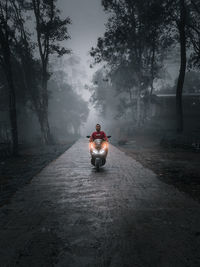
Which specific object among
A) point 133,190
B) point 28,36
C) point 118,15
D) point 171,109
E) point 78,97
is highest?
point 118,15

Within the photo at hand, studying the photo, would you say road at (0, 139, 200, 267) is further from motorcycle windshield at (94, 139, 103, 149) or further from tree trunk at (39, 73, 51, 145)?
tree trunk at (39, 73, 51, 145)

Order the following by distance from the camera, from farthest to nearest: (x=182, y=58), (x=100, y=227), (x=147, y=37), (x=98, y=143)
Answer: (x=147, y=37) < (x=182, y=58) < (x=98, y=143) < (x=100, y=227)

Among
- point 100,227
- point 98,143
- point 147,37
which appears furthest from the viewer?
point 147,37

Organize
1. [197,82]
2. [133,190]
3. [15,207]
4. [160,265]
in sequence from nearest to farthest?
[160,265]
[15,207]
[133,190]
[197,82]

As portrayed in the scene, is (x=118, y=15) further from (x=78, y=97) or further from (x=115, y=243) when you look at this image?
(x=78, y=97)

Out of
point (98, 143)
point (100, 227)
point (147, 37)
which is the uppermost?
point (147, 37)

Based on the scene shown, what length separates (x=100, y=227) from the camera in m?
3.68

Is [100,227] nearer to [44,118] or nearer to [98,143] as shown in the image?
[98,143]

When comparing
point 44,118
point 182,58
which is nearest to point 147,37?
point 182,58

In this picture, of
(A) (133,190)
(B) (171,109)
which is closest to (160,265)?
(A) (133,190)

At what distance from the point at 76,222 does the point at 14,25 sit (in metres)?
23.4

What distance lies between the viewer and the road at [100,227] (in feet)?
9.10

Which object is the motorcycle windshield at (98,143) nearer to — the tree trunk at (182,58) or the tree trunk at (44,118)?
the tree trunk at (182,58)

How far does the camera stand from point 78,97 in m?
61.4
